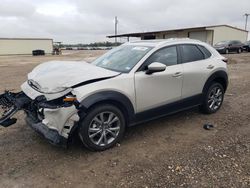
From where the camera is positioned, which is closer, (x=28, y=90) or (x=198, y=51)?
(x=28, y=90)

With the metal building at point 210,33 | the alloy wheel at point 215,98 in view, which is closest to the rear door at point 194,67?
the alloy wheel at point 215,98

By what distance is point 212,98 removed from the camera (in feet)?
16.8

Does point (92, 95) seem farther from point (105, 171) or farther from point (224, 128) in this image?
point (224, 128)

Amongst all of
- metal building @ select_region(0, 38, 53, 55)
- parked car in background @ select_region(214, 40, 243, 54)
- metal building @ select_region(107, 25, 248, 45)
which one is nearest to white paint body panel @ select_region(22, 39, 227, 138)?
parked car in background @ select_region(214, 40, 243, 54)

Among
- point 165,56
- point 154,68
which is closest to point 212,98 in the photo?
point 165,56

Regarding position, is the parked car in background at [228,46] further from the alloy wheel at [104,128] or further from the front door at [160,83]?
the alloy wheel at [104,128]

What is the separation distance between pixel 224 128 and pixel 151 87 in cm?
174

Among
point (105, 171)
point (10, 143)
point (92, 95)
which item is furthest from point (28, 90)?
point (105, 171)

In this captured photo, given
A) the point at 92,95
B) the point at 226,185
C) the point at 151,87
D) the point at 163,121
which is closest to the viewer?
the point at 226,185

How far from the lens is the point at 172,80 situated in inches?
162

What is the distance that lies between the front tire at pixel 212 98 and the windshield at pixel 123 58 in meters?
1.79

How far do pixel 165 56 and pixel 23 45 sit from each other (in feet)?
161

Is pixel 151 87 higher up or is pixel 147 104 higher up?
pixel 151 87

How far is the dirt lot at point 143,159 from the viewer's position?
2.84 m
